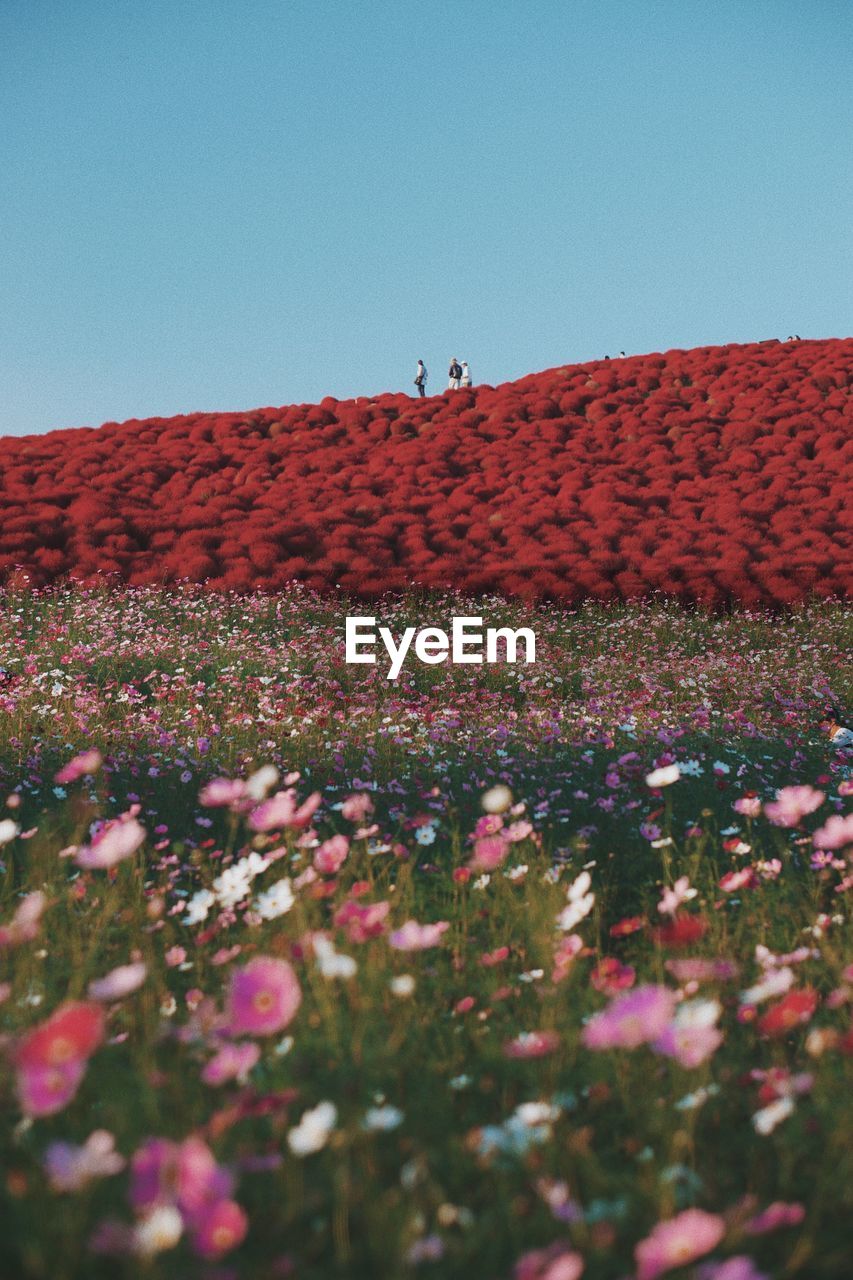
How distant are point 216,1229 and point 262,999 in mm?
393

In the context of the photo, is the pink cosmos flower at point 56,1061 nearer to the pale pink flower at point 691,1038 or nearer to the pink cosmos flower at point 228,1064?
the pink cosmos flower at point 228,1064

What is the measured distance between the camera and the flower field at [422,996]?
1530 millimetres

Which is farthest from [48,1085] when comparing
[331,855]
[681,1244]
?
[331,855]

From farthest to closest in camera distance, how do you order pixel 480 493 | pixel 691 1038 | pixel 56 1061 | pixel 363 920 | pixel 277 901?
pixel 480 493
pixel 277 901
pixel 363 920
pixel 691 1038
pixel 56 1061

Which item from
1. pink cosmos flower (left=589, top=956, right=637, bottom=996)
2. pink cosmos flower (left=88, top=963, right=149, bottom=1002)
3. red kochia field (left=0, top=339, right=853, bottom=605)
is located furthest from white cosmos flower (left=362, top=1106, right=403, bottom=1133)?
red kochia field (left=0, top=339, right=853, bottom=605)

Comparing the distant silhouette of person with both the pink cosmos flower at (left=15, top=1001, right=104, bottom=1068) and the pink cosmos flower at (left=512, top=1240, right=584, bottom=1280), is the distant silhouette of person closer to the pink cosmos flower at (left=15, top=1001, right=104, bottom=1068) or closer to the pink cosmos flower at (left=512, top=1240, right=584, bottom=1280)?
the pink cosmos flower at (left=512, top=1240, right=584, bottom=1280)

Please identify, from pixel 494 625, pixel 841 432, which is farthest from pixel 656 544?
pixel 841 432

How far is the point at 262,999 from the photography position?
155cm

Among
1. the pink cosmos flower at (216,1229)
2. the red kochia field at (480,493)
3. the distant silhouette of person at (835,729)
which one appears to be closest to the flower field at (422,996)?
the pink cosmos flower at (216,1229)

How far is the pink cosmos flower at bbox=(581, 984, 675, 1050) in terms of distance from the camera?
61.0 inches

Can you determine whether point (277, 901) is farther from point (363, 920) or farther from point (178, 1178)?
point (178, 1178)

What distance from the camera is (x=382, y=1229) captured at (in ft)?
5.10

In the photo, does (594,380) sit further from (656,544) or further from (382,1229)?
(382,1229)

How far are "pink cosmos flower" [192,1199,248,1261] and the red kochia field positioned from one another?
10.5 m
